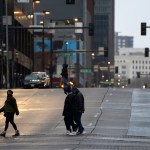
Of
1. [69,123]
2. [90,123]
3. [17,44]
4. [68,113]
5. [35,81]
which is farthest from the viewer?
[17,44]

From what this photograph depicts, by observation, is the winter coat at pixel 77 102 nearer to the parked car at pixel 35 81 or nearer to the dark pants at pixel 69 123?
the dark pants at pixel 69 123

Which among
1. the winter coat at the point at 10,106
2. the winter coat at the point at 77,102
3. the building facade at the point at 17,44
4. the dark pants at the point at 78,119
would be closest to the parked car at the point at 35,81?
the building facade at the point at 17,44

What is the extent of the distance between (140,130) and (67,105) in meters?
3.94

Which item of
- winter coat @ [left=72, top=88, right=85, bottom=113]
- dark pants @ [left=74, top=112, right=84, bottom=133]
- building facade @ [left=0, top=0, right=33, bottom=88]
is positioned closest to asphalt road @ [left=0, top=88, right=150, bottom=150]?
dark pants @ [left=74, top=112, right=84, bottom=133]

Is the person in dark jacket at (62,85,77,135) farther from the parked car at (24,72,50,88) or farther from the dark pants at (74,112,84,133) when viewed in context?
→ the parked car at (24,72,50,88)

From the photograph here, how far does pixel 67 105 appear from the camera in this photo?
23500 mm

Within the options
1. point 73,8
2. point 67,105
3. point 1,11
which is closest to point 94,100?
point 67,105

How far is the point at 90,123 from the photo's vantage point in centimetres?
2816

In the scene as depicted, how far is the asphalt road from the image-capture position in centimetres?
2041

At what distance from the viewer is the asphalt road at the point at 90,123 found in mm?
20406

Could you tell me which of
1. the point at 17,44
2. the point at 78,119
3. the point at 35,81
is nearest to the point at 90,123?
the point at 78,119

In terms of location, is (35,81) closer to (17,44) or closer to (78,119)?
(17,44)

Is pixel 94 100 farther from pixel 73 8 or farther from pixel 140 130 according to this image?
pixel 73 8

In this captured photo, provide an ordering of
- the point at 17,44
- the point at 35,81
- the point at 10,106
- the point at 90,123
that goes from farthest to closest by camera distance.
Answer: the point at 17,44, the point at 35,81, the point at 90,123, the point at 10,106
